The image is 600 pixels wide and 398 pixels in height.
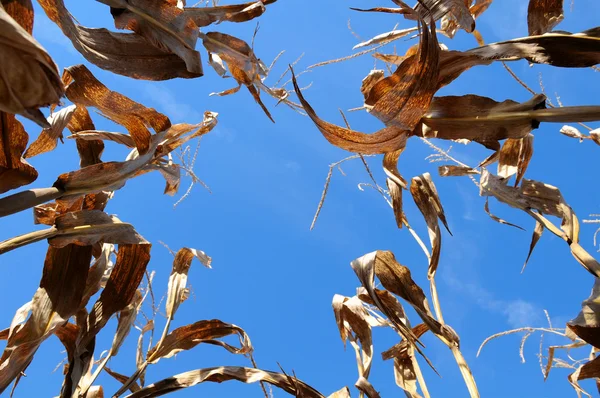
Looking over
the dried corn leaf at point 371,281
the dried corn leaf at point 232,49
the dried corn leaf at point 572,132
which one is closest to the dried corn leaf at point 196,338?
the dried corn leaf at point 371,281

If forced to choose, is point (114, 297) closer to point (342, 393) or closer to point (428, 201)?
point (342, 393)

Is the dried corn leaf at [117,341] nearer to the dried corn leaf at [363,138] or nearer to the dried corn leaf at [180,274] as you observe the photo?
the dried corn leaf at [180,274]

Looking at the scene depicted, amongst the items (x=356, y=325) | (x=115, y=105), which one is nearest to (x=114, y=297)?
(x=115, y=105)

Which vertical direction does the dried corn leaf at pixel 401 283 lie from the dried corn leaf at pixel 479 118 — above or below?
below

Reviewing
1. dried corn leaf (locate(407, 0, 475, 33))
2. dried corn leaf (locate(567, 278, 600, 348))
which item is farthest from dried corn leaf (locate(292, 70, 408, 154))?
dried corn leaf (locate(567, 278, 600, 348))

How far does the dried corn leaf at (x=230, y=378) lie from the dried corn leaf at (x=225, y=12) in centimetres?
43

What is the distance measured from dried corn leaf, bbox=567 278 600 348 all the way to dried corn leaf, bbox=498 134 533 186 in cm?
19

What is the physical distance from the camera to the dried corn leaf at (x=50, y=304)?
524mm

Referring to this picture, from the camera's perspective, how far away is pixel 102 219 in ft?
1.84

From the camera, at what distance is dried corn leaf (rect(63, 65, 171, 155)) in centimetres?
52

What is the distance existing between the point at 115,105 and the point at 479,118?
381mm

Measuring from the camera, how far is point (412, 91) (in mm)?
489

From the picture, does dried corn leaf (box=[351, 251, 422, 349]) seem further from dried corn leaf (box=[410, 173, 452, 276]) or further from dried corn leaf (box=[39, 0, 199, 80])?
dried corn leaf (box=[39, 0, 199, 80])

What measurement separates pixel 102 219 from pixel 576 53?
0.51m
